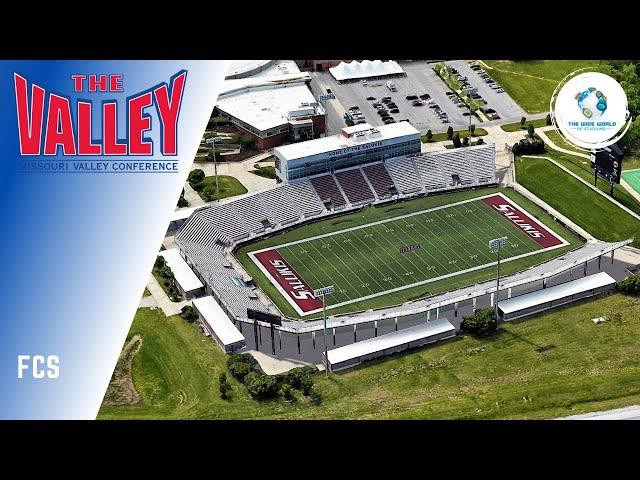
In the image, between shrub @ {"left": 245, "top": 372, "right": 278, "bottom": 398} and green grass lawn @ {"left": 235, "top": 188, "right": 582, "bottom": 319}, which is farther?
green grass lawn @ {"left": 235, "top": 188, "right": 582, "bottom": 319}

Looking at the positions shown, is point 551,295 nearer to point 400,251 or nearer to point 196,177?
point 400,251

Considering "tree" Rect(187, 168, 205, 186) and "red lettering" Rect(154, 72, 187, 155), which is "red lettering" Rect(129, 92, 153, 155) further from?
"tree" Rect(187, 168, 205, 186)

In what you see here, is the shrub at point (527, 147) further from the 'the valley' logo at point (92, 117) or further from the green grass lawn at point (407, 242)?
the 'the valley' logo at point (92, 117)

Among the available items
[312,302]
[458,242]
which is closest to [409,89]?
[458,242]

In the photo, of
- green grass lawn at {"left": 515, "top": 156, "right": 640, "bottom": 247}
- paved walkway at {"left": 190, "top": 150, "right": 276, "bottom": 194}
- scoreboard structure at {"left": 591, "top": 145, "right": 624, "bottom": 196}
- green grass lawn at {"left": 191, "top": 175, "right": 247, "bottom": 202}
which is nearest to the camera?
green grass lawn at {"left": 515, "top": 156, "right": 640, "bottom": 247}

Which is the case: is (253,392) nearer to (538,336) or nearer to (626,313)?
(538,336)

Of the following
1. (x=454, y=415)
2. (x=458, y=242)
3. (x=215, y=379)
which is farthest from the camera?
(x=458, y=242)

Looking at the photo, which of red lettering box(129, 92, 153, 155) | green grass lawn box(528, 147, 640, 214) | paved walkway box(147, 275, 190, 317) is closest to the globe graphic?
green grass lawn box(528, 147, 640, 214)

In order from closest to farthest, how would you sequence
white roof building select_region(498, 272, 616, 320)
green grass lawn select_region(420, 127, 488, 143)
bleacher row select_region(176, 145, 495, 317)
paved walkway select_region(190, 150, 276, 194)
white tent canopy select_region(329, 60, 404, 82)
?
white roof building select_region(498, 272, 616, 320) < bleacher row select_region(176, 145, 495, 317) < paved walkway select_region(190, 150, 276, 194) < green grass lawn select_region(420, 127, 488, 143) < white tent canopy select_region(329, 60, 404, 82)
